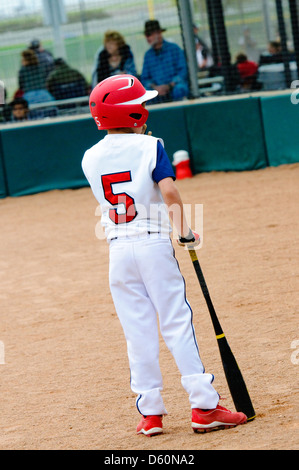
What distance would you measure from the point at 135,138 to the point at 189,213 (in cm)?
597

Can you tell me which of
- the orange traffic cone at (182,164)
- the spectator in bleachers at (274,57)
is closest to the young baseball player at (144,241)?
the orange traffic cone at (182,164)

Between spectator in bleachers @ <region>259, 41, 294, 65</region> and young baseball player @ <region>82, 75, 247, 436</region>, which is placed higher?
spectator in bleachers @ <region>259, 41, 294, 65</region>

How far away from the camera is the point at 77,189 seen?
12875mm

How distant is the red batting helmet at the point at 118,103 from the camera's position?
11.5ft

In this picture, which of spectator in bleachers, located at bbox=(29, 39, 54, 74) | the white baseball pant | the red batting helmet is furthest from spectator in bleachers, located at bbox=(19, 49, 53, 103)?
the white baseball pant

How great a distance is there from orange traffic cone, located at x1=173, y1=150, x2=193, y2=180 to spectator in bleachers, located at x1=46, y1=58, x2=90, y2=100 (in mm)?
2077

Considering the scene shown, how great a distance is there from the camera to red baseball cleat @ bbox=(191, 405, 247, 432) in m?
3.50

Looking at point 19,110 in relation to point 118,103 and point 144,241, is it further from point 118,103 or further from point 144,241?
point 144,241

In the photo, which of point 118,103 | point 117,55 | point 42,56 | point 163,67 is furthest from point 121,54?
point 118,103

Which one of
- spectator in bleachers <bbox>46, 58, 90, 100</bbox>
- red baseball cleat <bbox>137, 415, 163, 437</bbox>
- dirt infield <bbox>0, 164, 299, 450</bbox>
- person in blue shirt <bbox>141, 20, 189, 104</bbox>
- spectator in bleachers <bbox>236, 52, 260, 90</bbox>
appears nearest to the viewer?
red baseball cleat <bbox>137, 415, 163, 437</bbox>

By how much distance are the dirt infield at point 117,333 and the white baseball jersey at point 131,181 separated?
1.00 metres

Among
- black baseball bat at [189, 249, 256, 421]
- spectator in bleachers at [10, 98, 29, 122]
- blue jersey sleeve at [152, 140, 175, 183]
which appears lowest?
black baseball bat at [189, 249, 256, 421]

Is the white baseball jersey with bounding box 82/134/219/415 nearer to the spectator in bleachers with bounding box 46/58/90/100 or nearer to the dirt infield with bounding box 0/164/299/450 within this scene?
the dirt infield with bounding box 0/164/299/450
